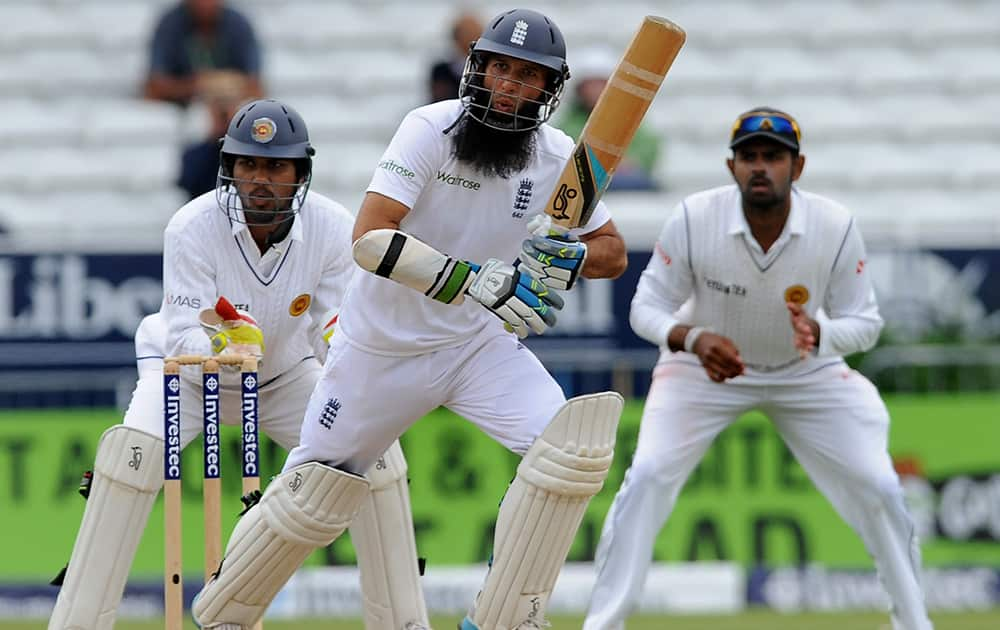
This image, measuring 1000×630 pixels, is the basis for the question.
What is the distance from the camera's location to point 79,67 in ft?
35.0

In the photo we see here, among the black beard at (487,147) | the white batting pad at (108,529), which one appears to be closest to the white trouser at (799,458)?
the white batting pad at (108,529)

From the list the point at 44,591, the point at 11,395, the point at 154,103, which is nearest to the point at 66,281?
the point at 11,395

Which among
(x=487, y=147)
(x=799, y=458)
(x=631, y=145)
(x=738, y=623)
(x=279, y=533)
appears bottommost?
(x=738, y=623)

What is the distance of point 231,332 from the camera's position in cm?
512

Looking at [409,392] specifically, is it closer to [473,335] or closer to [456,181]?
[473,335]

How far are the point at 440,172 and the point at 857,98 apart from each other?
22.9 feet

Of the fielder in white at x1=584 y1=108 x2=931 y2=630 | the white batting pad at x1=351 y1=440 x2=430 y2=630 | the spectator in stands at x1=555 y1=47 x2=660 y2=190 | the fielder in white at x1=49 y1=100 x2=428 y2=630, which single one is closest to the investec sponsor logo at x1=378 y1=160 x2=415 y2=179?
the fielder in white at x1=49 y1=100 x2=428 y2=630

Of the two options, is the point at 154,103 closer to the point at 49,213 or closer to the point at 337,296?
the point at 49,213

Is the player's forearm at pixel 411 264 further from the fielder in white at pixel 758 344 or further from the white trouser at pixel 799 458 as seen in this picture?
the white trouser at pixel 799 458

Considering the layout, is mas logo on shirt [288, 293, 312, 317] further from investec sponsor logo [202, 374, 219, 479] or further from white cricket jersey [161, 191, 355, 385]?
investec sponsor logo [202, 374, 219, 479]

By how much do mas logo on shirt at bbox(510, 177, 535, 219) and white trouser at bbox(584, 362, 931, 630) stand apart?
60.9 inches

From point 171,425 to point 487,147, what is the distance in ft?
3.84

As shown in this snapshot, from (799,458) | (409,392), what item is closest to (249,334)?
(409,392)

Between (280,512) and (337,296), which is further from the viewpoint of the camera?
(337,296)
